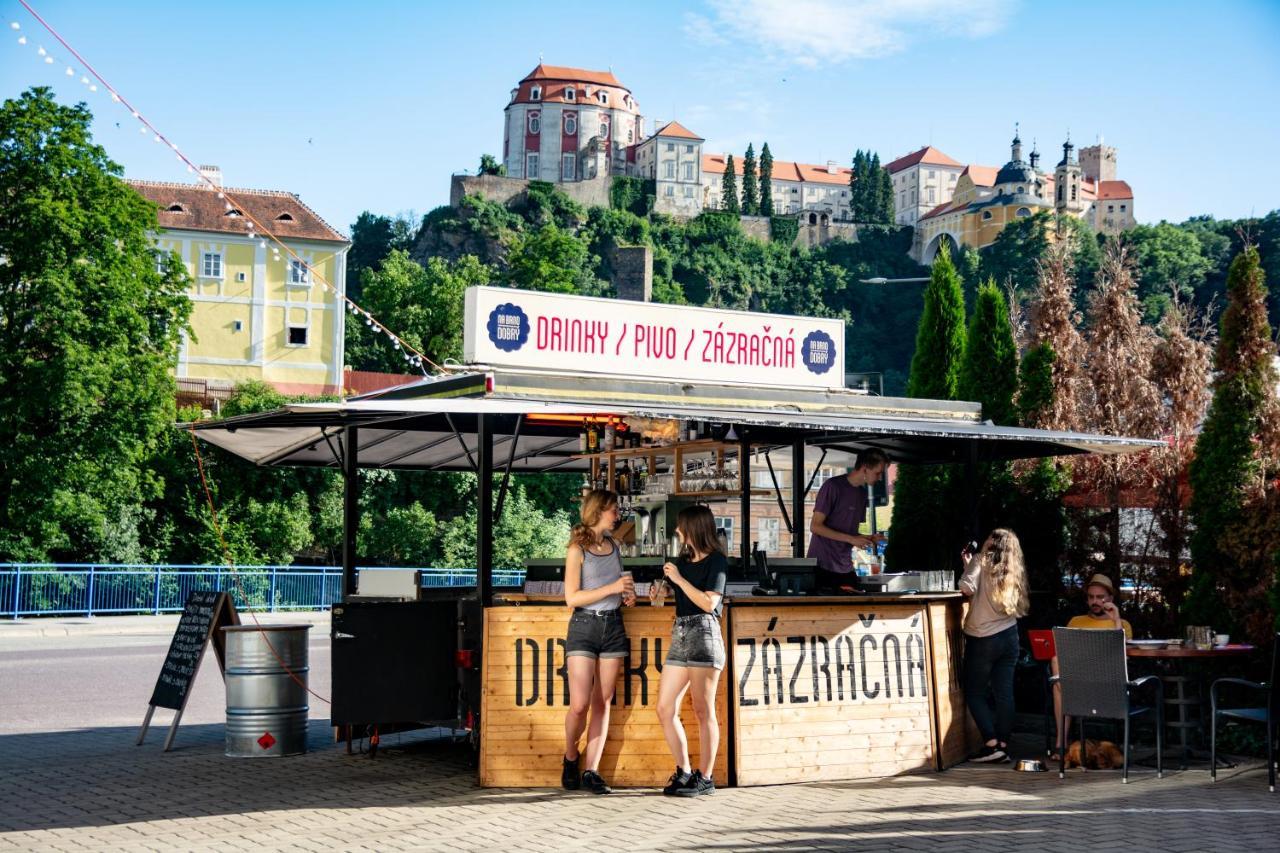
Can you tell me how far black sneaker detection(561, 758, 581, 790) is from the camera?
27.7 ft

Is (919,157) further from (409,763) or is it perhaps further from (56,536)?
(409,763)

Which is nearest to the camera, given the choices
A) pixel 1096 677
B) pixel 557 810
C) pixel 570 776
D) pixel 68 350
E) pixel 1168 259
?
pixel 557 810

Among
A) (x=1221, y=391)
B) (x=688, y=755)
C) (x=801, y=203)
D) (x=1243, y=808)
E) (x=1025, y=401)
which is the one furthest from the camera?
(x=801, y=203)

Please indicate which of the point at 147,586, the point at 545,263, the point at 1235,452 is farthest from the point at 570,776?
the point at 545,263

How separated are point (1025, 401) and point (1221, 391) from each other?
3.47m

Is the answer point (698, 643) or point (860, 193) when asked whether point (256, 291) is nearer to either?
point (698, 643)

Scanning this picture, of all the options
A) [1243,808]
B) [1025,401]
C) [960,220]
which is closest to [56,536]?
[1025,401]

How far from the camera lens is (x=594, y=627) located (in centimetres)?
831

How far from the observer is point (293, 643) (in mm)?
9852

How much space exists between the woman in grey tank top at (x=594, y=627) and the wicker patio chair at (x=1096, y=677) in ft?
9.63

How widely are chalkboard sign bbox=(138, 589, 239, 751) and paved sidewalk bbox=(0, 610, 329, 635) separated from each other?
12.1 metres

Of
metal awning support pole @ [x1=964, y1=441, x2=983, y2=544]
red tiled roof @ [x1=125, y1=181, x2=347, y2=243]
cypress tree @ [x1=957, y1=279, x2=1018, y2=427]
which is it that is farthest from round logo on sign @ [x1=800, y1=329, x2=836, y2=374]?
red tiled roof @ [x1=125, y1=181, x2=347, y2=243]

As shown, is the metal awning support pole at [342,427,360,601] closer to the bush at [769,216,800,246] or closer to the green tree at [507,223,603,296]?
the green tree at [507,223,603,296]

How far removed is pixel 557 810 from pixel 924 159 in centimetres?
16052
